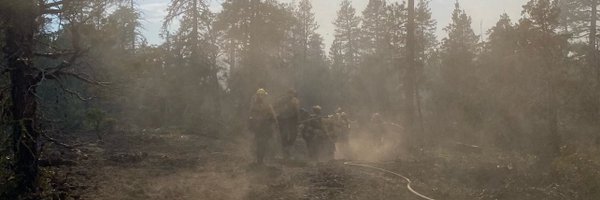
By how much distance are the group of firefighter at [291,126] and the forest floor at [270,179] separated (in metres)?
0.90

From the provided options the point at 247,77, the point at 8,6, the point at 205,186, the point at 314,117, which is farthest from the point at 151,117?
the point at 8,6

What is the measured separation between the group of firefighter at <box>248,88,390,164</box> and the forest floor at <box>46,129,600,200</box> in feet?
2.97

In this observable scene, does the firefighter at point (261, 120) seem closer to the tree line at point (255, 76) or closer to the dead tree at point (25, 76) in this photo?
the tree line at point (255, 76)

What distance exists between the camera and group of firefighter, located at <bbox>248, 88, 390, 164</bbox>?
11898mm

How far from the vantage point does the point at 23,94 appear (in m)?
7.11

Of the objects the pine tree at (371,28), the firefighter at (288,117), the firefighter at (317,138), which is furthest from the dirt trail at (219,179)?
the pine tree at (371,28)

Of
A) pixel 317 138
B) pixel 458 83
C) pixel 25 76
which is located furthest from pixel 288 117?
pixel 458 83

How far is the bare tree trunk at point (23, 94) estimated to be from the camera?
22.9 feet

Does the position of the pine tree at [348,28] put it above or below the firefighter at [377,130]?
above

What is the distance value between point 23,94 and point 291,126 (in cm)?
801

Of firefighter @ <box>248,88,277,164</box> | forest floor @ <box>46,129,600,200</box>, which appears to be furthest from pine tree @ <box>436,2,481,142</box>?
firefighter @ <box>248,88,277,164</box>

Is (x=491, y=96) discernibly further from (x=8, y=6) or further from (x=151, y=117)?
(x=8, y=6)

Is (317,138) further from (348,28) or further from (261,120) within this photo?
(348,28)

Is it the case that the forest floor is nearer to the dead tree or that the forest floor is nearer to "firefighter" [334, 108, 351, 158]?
the dead tree
